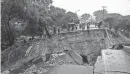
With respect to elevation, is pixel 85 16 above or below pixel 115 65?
above

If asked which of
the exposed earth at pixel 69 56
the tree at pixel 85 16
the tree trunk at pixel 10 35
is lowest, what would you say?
the exposed earth at pixel 69 56

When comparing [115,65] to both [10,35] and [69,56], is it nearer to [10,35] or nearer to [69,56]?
[69,56]

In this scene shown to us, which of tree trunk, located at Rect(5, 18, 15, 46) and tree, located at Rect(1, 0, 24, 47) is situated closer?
tree, located at Rect(1, 0, 24, 47)

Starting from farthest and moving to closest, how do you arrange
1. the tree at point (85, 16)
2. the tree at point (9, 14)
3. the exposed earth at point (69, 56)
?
1. the tree at point (85, 16)
2. the tree at point (9, 14)
3. the exposed earth at point (69, 56)

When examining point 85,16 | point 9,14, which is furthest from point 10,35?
point 85,16

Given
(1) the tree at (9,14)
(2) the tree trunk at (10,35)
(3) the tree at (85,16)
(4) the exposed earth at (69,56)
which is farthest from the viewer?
(3) the tree at (85,16)

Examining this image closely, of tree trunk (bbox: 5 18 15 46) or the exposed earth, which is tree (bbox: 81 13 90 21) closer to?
the exposed earth

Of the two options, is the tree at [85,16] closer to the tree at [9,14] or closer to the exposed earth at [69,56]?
the exposed earth at [69,56]

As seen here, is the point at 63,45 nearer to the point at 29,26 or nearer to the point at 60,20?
the point at 29,26

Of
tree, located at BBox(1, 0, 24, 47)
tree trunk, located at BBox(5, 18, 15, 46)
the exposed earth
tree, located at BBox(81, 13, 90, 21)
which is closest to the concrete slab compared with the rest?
the exposed earth

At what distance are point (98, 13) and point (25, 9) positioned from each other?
45896 mm

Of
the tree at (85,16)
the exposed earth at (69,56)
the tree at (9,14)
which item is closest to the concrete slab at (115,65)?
the exposed earth at (69,56)

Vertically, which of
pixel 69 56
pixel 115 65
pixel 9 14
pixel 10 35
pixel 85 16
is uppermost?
pixel 85 16

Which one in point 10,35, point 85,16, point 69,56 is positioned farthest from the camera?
point 85,16
